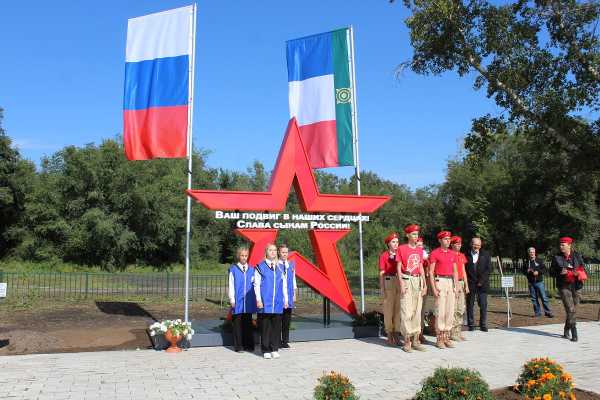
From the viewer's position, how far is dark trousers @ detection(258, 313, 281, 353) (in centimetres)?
839

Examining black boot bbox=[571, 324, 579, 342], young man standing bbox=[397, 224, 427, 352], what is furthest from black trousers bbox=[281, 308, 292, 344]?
black boot bbox=[571, 324, 579, 342]

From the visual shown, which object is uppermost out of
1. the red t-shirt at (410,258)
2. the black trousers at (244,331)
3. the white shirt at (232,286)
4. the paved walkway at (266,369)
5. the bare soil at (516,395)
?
the red t-shirt at (410,258)

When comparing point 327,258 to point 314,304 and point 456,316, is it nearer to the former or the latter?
point 456,316

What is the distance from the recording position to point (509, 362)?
7.93 m

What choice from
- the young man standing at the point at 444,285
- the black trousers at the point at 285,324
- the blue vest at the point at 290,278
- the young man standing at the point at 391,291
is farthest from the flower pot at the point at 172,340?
the young man standing at the point at 444,285

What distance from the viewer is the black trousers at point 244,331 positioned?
8.78 metres

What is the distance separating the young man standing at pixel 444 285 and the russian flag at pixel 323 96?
3.11 metres

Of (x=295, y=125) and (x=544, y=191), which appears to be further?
(x=544, y=191)

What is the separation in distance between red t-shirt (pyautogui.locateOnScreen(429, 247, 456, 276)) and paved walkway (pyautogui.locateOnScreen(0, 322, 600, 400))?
127 cm

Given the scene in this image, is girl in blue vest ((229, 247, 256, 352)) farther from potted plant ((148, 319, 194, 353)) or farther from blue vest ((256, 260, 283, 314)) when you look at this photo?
potted plant ((148, 319, 194, 353))

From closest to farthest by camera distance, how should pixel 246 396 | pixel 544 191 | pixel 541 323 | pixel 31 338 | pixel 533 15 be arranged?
1. pixel 246 396
2. pixel 31 338
3. pixel 541 323
4. pixel 533 15
5. pixel 544 191

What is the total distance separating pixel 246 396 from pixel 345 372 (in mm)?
1721

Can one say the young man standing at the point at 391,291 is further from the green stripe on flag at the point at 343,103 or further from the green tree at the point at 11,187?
the green tree at the point at 11,187

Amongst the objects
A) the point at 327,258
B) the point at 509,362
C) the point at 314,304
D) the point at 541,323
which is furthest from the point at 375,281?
the point at 509,362
